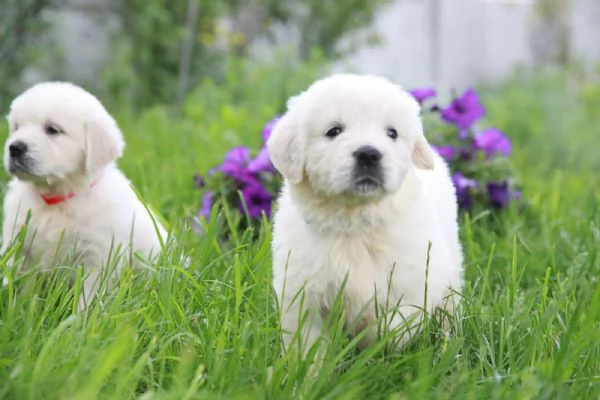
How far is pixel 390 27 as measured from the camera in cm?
1571

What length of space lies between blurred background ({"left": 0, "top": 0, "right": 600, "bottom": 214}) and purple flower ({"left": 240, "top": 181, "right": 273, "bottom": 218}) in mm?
482

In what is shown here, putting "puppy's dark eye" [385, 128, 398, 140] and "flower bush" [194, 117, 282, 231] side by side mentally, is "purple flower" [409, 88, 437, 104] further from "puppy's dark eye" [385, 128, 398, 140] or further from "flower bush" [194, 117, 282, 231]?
"puppy's dark eye" [385, 128, 398, 140]

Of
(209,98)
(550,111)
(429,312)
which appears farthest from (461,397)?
(550,111)

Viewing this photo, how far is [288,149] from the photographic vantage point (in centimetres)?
275

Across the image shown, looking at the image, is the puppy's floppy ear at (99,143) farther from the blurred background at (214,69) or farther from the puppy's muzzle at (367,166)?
the puppy's muzzle at (367,166)

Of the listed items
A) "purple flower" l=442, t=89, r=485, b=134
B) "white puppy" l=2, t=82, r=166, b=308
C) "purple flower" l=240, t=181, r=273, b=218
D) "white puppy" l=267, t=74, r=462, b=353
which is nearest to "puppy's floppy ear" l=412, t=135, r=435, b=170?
"white puppy" l=267, t=74, r=462, b=353

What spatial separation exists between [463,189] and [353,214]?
82.5 inches

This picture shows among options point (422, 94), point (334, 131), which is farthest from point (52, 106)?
point (422, 94)

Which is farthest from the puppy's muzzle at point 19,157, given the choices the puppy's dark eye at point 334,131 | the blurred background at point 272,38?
the blurred background at point 272,38

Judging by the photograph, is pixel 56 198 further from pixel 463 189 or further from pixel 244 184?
pixel 463 189

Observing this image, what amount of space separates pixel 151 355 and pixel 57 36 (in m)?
6.43

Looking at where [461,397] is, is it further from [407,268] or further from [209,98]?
[209,98]

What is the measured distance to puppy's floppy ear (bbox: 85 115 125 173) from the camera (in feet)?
11.2

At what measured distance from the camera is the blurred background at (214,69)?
613 cm
